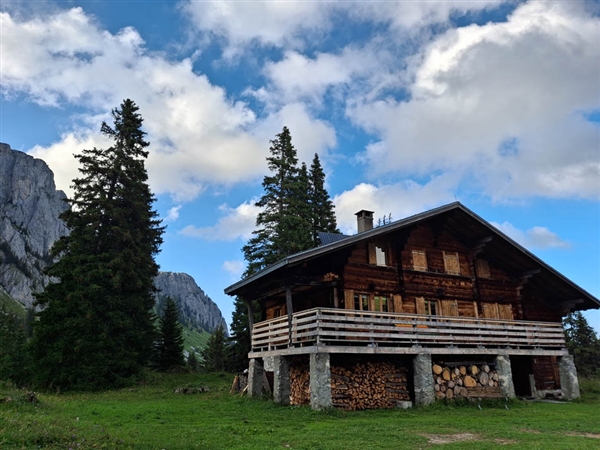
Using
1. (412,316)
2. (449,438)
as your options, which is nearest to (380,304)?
(412,316)

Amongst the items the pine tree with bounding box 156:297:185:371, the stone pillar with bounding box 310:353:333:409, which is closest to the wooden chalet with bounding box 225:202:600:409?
the stone pillar with bounding box 310:353:333:409

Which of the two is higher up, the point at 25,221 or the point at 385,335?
the point at 25,221

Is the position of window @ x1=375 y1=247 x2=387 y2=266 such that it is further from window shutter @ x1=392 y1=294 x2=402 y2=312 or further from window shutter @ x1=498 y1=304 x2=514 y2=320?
window shutter @ x1=498 y1=304 x2=514 y2=320

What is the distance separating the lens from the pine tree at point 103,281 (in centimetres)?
2844

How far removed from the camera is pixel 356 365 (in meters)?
19.4

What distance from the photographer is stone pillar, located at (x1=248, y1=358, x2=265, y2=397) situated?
877 inches

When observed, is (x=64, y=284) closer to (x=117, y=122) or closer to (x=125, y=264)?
(x=125, y=264)

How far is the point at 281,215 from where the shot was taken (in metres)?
37.8

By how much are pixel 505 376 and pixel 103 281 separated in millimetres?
24398

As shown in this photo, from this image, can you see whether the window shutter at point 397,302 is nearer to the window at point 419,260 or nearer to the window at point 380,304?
the window at point 380,304

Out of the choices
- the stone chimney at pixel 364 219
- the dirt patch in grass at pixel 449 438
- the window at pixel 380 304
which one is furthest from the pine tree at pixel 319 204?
the dirt patch in grass at pixel 449 438

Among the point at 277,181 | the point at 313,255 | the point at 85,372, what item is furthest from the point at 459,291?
the point at 85,372

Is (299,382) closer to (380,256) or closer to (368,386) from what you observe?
(368,386)

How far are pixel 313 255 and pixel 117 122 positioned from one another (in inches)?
956
